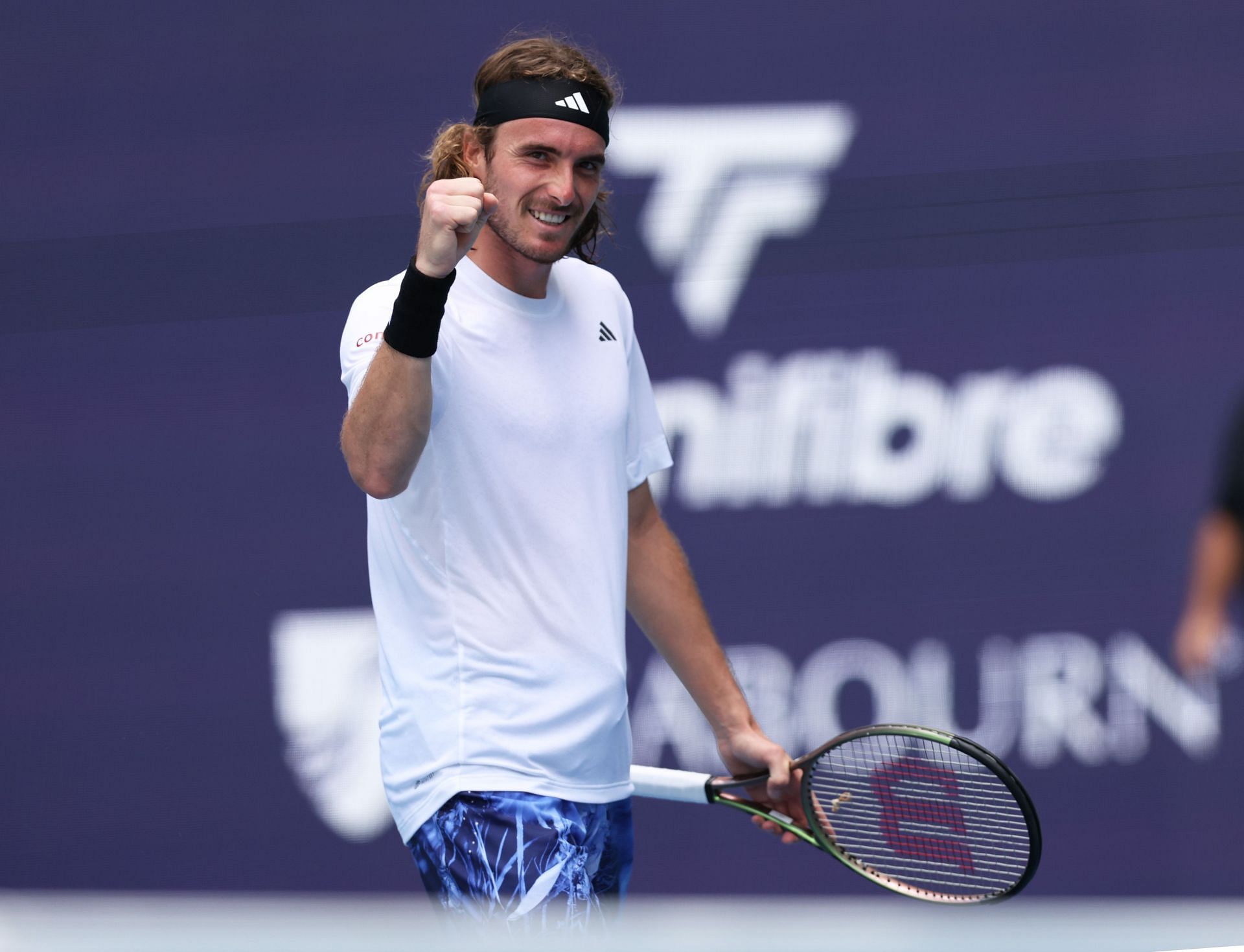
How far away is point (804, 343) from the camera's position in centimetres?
324

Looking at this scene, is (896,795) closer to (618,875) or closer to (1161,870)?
(618,875)

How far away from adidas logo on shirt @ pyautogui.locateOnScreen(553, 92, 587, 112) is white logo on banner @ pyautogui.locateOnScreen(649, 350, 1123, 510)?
3.86 feet

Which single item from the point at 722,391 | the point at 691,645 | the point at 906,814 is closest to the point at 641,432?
the point at 691,645

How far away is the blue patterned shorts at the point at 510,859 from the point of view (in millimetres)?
1941

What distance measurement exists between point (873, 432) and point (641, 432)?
3.53ft

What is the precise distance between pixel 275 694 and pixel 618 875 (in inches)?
56.3

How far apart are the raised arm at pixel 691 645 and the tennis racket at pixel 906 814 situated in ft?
0.20

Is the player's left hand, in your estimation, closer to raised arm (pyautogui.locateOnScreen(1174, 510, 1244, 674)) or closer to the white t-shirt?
the white t-shirt

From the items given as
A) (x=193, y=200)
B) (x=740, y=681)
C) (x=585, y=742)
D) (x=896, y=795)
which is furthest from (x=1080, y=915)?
(x=193, y=200)

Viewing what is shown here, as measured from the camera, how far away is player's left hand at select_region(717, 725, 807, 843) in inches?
89.0

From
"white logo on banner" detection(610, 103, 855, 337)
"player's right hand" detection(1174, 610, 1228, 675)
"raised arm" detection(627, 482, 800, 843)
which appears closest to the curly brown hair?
"raised arm" detection(627, 482, 800, 843)

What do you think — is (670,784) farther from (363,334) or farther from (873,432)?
(873,432)

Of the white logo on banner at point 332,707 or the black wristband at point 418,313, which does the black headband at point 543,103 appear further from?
the white logo on banner at point 332,707

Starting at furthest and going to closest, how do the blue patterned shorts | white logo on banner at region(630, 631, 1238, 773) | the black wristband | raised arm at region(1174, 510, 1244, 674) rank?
white logo on banner at region(630, 631, 1238, 773) < raised arm at region(1174, 510, 1244, 674) < the blue patterned shorts < the black wristband
